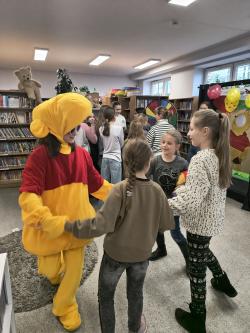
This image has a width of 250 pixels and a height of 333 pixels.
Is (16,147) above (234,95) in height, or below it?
below

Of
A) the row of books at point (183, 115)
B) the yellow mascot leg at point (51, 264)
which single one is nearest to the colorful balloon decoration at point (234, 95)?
the row of books at point (183, 115)

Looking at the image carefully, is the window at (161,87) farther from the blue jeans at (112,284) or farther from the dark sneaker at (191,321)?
the blue jeans at (112,284)

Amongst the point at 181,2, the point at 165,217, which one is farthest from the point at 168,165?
the point at 181,2

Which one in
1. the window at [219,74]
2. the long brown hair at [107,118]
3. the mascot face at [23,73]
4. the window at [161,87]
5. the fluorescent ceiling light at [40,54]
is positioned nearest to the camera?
the long brown hair at [107,118]

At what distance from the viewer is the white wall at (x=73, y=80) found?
9.61 meters

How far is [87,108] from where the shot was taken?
1437mm

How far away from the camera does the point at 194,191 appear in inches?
53.7

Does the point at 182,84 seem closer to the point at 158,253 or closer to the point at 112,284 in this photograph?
the point at 158,253

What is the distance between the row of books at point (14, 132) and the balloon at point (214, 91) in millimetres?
3577

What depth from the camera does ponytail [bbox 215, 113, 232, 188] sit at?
1397mm

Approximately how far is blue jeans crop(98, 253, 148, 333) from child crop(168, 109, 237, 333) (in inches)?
14.5

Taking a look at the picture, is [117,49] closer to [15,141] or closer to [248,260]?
[15,141]

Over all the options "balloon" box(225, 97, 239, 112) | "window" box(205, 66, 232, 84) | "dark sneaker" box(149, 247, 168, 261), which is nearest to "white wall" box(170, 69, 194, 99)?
"window" box(205, 66, 232, 84)

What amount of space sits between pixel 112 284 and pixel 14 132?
4.04 metres
